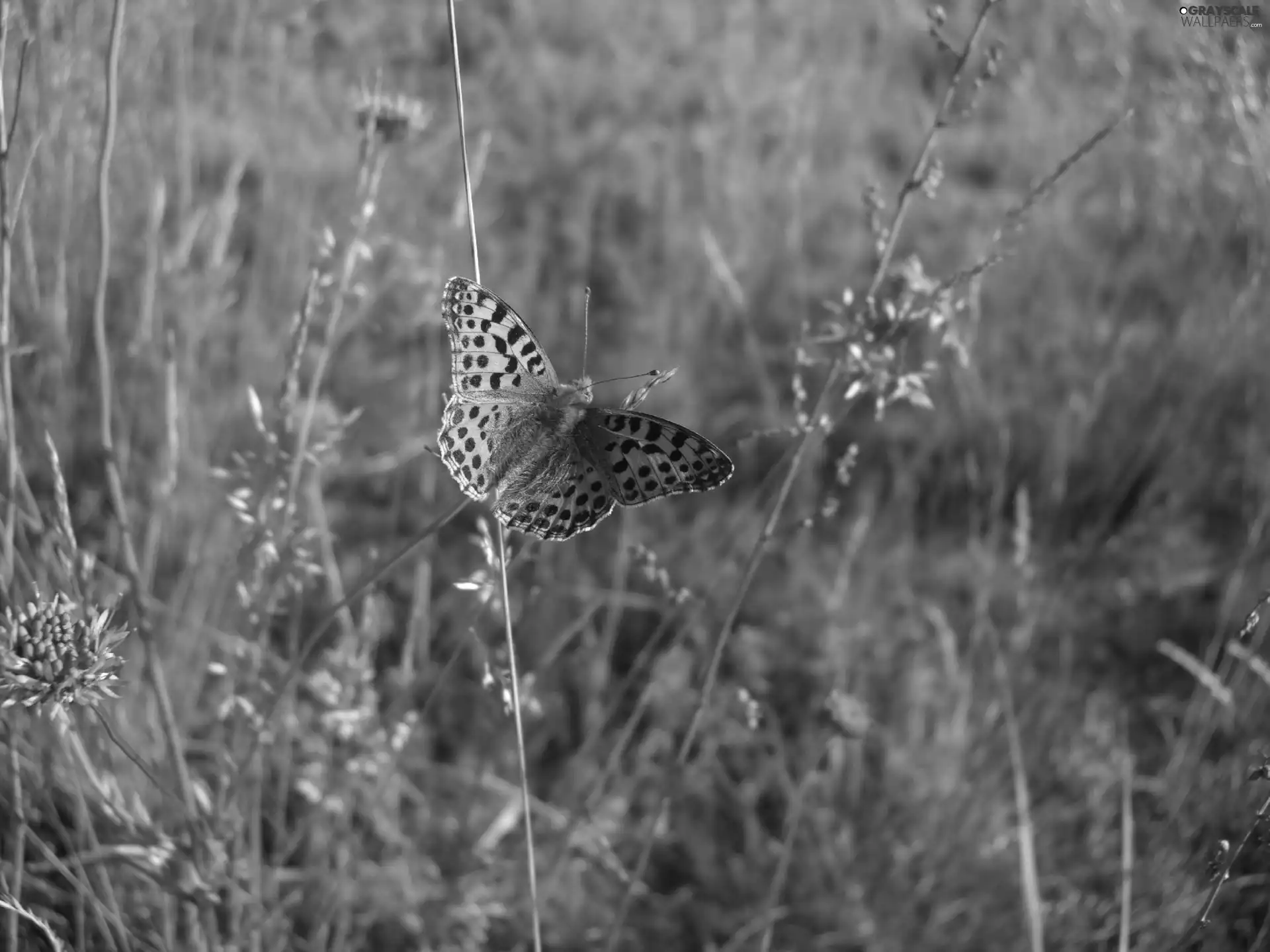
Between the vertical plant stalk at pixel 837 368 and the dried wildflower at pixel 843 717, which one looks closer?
the vertical plant stalk at pixel 837 368

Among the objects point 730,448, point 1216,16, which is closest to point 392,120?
point 730,448

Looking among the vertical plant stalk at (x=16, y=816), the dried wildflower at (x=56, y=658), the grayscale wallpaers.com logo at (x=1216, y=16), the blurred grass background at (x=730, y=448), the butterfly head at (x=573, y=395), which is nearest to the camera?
the dried wildflower at (x=56, y=658)

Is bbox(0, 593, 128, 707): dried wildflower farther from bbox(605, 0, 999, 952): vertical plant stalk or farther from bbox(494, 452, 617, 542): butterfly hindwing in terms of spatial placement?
bbox(605, 0, 999, 952): vertical plant stalk

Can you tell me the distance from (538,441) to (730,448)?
4.64 feet

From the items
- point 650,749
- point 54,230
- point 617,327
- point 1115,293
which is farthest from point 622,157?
point 650,749

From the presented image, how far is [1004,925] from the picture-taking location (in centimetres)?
217

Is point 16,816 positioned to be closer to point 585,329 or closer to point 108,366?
point 108,366

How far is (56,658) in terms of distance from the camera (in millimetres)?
1209

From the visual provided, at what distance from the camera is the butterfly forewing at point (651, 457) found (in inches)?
60.2

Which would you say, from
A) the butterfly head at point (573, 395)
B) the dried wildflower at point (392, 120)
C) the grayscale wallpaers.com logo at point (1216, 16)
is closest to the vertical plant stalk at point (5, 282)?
the dried wildflower at point (392, 120)

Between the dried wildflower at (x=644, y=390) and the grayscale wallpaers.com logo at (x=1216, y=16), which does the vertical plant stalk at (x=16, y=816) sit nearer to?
the dried wildflower at (x=644, y=390)

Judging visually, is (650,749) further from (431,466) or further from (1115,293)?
(1115,293)

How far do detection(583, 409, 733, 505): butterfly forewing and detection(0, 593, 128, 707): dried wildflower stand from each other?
0.72 metres

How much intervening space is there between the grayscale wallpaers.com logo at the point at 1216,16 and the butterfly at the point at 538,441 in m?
1.94
